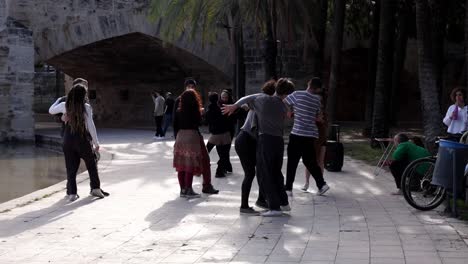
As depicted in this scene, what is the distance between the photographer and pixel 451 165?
7641 mm

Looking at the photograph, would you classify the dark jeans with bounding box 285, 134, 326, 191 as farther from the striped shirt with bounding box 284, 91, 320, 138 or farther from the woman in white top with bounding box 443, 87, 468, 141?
the woman in white top with bounding box 443, 87, 468, 141

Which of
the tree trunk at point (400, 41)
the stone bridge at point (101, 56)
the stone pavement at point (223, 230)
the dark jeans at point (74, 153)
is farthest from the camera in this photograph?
the stone bridge at point (101, 56)

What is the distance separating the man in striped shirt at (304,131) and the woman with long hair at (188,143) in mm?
Result: 1194

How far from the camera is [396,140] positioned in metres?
9.38

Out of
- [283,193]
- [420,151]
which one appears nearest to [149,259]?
[283,193]

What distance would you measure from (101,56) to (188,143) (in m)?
20.5

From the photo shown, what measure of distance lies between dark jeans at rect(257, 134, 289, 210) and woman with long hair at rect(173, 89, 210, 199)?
1540mm

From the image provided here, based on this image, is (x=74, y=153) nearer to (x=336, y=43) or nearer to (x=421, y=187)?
(x=421, y=187)

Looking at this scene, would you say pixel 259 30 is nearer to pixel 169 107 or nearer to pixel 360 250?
pixel 169 107

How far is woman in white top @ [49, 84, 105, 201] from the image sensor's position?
29.9 ft

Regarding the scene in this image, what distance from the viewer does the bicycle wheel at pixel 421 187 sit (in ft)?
Answer: 26.9

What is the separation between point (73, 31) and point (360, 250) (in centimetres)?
2084

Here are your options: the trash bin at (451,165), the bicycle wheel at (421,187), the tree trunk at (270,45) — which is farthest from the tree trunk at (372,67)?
the trash bin at (451,165)

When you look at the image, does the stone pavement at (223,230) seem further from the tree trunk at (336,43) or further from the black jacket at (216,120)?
the tree trunk at (336,43)
